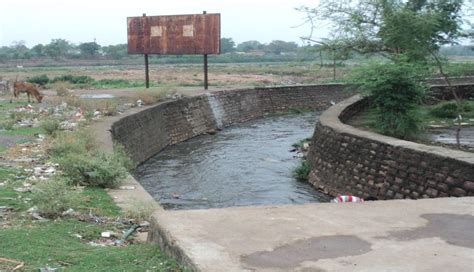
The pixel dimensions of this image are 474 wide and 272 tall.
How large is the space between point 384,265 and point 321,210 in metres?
1.60

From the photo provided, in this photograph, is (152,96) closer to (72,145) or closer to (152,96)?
(152,96)

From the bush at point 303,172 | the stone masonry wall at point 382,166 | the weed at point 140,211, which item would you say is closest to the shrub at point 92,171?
the weed at point 140,211

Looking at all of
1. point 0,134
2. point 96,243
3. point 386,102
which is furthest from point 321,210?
point 0,134

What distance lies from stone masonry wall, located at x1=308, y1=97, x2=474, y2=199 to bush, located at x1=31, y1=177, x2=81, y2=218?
5270mm

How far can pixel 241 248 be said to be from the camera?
190 inches

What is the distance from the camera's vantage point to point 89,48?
111500mm

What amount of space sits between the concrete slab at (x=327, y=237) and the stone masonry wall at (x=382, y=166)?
2.39 m

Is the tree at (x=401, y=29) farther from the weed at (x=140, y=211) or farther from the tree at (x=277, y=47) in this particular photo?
the tree at (x=277, y=47)

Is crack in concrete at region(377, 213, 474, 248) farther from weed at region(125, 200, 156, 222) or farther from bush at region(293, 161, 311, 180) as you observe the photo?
bush at region(293, 161, 311, 180)

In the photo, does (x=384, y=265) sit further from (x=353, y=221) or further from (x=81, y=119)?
(x=81, y=119)

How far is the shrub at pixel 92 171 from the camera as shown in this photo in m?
9.00

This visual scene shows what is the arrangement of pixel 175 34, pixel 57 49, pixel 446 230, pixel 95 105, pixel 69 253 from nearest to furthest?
pixel 69 253
pixel 446 230
pixel 95 105
pixel 175 34
pixel 57 49

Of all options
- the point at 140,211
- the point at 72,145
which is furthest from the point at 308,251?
the point at 72,145

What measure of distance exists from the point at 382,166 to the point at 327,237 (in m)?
5.84
